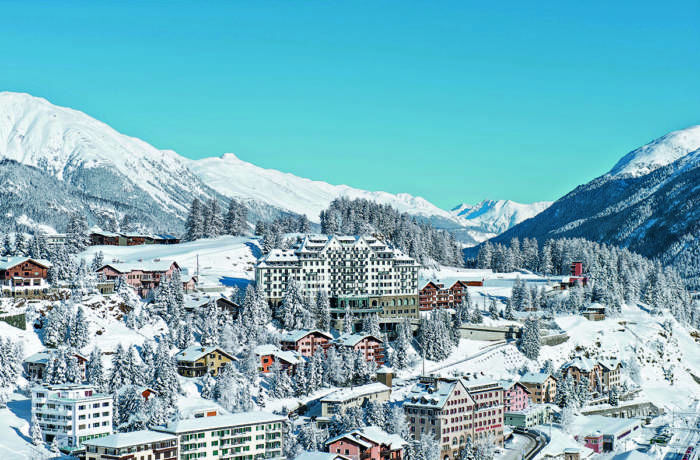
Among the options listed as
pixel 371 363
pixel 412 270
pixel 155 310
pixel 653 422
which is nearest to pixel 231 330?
pixel 155 310

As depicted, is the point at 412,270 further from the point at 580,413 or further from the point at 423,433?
the point at 423,433

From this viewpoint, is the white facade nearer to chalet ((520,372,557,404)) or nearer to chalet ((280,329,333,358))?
chalet ((280,329,333,358))

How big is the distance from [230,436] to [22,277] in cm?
4702

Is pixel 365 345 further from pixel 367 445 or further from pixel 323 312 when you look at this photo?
pixel 367 445

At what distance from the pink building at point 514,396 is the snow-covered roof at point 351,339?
19613 millimetres

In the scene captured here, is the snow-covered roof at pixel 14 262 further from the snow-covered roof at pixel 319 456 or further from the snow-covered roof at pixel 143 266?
the snow-covered roof at pixel 319 456

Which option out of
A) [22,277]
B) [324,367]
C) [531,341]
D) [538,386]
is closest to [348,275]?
[324,367]

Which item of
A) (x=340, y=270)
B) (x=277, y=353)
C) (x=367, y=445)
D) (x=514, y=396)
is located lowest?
(x=367, y=445)

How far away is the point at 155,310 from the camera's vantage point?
12900cm

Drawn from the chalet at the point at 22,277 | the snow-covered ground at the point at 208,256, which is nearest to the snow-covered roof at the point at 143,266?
the snow-covered ground at the point at 208,256

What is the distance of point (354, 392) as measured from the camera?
381 feet

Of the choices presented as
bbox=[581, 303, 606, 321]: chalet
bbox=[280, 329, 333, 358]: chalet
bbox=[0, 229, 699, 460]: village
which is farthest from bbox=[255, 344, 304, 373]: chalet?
bbox=[581, 303, 606, 321]: chalet

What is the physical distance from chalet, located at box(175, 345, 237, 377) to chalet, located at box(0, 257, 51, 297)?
2524 cm

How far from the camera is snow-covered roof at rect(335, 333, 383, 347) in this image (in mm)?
131000
